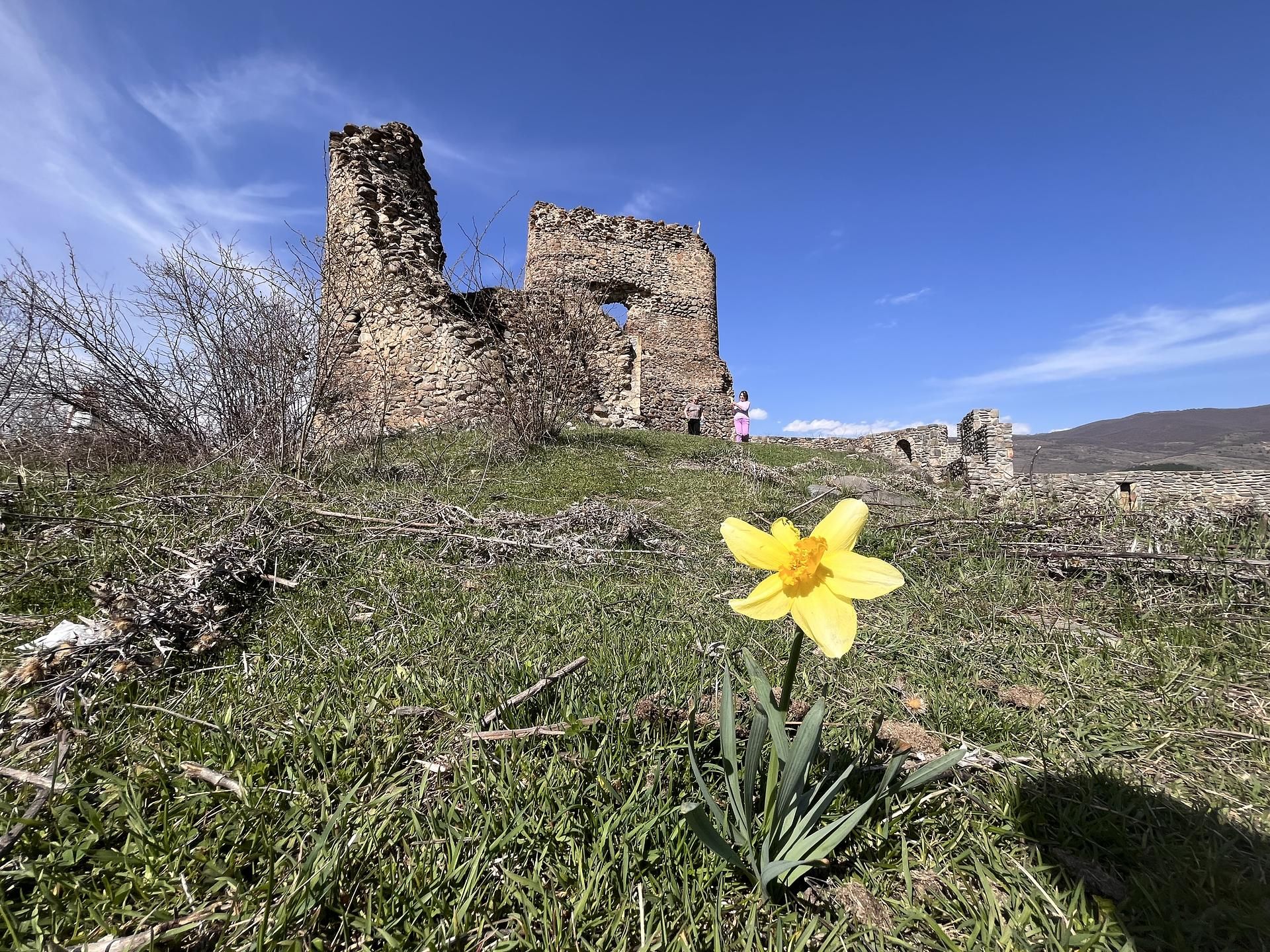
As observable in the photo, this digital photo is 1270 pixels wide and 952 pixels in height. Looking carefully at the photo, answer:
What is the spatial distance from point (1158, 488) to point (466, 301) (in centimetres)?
1050

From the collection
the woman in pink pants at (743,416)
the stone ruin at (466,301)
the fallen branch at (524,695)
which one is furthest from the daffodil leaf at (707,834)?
the woman in pink pants at (743,416)

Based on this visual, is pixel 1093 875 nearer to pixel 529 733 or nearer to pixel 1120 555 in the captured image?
pixel 529 733

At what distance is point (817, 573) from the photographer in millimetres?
954

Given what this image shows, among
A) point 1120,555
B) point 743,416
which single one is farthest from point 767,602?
point 743,416

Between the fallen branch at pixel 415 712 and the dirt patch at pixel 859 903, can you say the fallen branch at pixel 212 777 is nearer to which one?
the fallen branch at pixel 415 712

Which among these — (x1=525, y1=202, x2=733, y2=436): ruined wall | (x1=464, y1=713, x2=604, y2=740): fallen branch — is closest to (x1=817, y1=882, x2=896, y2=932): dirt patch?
(x1=464, y1=713, x2=604, y2=740): fallen branch

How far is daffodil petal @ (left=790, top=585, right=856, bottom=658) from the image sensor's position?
0.86 meters

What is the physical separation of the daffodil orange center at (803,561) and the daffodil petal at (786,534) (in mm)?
15

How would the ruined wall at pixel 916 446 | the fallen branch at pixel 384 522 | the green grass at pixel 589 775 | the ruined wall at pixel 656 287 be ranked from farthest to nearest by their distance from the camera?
the ruined wall at pixel 656 287, the ruined wall at pixel 916 446, the fallen branch at pixel 384 522, the green grass at pixel 589 775

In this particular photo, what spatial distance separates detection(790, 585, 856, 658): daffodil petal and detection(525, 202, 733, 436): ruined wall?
54.8ft

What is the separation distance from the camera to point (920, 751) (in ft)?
4.51

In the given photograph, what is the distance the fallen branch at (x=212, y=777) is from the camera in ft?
3.76

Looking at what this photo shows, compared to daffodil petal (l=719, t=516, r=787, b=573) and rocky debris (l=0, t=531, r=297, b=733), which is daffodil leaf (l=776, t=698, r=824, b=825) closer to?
daffodil petal (l=719, t=516, r=787, b=573)

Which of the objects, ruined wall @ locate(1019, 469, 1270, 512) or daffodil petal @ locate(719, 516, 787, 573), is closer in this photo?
daffodil petal @ locate(719, 516, 787, 573)
